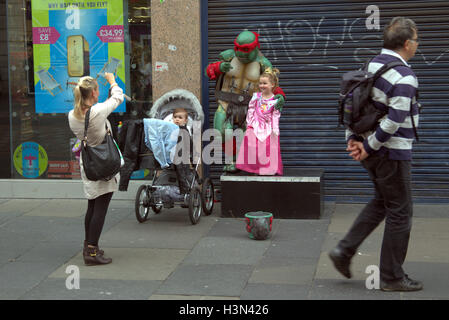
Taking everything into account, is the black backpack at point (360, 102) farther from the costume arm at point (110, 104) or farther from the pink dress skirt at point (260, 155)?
the pink dress skirt at point (260, 155)

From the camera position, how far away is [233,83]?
8461mm

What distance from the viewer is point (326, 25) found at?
351 inches

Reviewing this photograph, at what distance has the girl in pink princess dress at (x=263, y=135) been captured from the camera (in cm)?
814

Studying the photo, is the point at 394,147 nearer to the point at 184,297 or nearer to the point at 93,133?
the point at 184,297

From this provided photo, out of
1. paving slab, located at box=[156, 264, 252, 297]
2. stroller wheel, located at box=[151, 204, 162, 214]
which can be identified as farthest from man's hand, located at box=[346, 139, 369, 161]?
stroller wheel, located at box=[151, 204, 162, 214]

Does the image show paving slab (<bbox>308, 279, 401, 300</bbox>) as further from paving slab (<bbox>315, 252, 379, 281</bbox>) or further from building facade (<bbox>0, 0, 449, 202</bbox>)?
building facade (<bbox>0, 0, 449, 202</bbox>)

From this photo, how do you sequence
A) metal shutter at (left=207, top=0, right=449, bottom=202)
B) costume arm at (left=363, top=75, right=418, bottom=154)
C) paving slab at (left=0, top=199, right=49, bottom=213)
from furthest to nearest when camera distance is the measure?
paving slab at (left=0, top=199, right=49, bottom=213)
metal shutter at (left=207, top=0, right=449, bottom=202)
costume arm at (left=363, top=75, right=418, bottom=154)

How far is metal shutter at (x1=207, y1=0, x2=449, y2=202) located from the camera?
8.76 m

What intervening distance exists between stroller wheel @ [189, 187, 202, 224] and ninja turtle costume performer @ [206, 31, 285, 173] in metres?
0.64

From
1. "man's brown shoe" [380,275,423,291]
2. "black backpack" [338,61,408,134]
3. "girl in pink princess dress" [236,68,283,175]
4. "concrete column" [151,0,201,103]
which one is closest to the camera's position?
"black backpack" [338,61,408,134]

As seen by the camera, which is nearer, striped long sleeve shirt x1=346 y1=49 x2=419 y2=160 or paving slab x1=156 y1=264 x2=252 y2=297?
striped long sleeve shirt x1=346 y1=49 x2=419 y2=160

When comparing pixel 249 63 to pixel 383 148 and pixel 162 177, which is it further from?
pixel 383 148

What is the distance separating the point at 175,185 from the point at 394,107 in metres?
3.51

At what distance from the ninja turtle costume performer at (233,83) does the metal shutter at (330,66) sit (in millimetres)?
748
